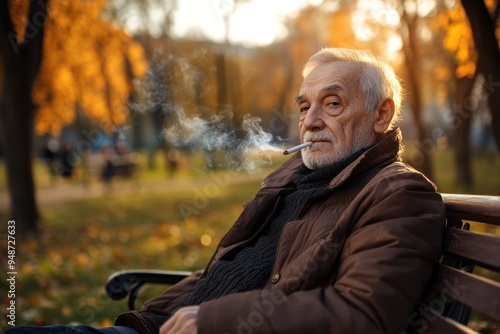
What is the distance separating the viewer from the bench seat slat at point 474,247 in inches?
69.3

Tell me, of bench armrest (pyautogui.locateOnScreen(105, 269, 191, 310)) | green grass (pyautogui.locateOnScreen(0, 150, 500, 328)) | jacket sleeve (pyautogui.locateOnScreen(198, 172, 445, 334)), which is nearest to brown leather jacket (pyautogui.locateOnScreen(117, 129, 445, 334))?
jacket sleeve (pyautogui.locateOnScreen(198, 172, 445, 334))

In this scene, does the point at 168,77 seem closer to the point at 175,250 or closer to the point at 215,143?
the point at 215,143

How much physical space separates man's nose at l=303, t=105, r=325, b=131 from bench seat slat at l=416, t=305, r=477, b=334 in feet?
2.99

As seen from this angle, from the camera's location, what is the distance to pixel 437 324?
190 cm

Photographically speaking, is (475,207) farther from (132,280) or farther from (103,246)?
(103,246)

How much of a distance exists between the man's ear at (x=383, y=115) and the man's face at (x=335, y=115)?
0.03 meters

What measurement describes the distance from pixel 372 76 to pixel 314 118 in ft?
0.97

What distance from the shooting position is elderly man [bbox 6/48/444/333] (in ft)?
6.08

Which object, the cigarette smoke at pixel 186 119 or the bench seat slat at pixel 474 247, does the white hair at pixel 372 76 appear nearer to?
the bench seat slat at pixel 474 247

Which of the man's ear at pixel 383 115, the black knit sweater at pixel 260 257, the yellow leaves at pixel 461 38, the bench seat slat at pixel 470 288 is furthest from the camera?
the yellow leaves at pixel 461 38

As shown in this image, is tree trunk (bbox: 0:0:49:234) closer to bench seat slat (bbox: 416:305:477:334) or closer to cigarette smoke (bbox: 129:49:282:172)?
bench seat slat (bbox: 416:305:477:334)

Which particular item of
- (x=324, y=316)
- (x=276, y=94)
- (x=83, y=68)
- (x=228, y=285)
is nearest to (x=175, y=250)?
(x=228, y=285)

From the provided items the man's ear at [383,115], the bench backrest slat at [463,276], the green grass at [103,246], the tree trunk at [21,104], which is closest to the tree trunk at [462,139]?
the green grass at [103,246]

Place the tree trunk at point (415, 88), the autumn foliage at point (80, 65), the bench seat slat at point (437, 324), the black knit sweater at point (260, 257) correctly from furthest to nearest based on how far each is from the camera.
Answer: the tree trunk at point (415, 88) < the autumn foliage at point (80, 65) < the black knit sweater at point (260, 257) < the bench seat slat at point (437, 324)
